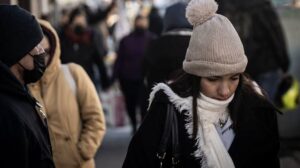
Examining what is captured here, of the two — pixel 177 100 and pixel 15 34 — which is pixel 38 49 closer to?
pixel 15 34

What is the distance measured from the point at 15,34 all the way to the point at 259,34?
152 inches

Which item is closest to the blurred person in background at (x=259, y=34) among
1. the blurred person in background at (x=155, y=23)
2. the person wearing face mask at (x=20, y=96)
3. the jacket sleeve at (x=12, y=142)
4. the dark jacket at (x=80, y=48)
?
the dark jacket at (x=80, y=48)

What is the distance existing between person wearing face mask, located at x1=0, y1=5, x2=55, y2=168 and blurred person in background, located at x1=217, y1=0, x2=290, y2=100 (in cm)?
352

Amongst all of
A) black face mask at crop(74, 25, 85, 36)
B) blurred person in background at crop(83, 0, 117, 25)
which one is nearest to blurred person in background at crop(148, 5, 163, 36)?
blurred person in background at crop(83, 0, 117, 25)

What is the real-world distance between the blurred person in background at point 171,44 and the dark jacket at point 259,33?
1.20m

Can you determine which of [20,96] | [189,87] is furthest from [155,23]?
[20,96]

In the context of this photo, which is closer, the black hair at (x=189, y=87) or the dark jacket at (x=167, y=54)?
the black hair at (x=189, y=87)

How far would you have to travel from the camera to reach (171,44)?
5.13 m

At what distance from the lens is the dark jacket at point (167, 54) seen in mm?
5082

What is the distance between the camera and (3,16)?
288 cm

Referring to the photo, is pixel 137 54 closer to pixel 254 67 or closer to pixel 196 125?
pixel 254 67

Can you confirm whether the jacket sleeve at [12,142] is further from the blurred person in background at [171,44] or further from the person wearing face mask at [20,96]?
the blurred person in background at [171,44]

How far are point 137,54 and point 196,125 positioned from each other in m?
5.82

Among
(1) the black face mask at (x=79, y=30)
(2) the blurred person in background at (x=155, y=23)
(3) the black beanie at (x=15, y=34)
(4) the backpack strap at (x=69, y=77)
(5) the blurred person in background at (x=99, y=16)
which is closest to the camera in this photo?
(3) the black beanie at (x=15, y=34)
